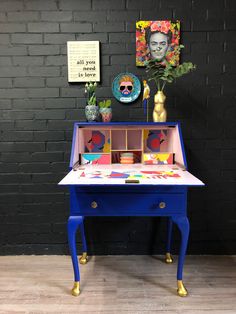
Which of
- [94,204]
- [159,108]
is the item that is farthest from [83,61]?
[94,204]

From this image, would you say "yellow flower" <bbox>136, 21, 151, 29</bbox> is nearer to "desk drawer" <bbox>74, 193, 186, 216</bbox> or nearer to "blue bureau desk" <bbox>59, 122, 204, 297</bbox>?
"blue bureau desk" <bbox>59, 122, 204, 297</bbox>

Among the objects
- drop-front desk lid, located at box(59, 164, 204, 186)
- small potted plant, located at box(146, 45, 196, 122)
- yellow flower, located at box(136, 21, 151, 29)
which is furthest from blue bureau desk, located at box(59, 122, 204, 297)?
yellow flower, located at box(136, 21, 151, 29)

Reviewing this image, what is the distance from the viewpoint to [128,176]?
1.65m

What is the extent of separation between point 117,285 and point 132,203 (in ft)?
2.27

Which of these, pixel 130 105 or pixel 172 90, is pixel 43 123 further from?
pixel 172 90

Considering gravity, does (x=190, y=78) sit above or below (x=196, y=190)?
above

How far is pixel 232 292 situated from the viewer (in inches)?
70.7

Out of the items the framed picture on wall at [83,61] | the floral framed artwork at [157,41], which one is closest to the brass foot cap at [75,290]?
the framed picture on wall at [83,61]

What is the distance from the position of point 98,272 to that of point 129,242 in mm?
407

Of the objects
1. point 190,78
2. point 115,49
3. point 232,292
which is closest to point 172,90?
point 190,78

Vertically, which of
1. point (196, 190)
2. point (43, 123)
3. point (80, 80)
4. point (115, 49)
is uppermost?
point (115, 49)

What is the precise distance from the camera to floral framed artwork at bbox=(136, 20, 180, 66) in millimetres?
2090

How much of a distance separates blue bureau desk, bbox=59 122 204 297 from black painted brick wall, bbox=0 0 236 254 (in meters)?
0.21

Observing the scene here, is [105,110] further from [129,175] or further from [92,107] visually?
[129,175]
